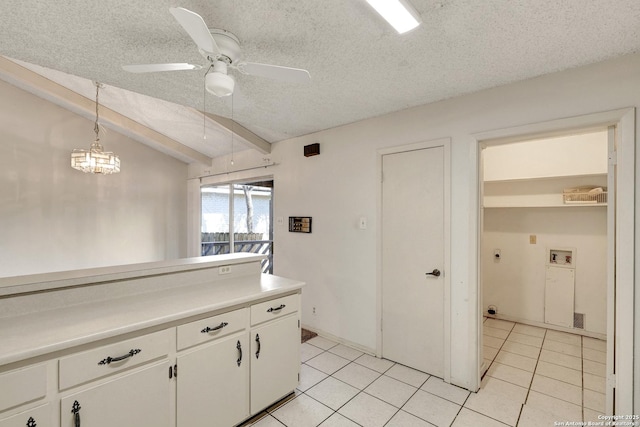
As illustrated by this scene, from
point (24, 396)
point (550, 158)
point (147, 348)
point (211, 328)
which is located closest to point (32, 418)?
point (24, 396)

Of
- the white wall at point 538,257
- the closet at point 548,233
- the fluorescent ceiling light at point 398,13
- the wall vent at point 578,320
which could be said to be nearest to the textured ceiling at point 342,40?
the fluorescent ceiling light at point 398,13

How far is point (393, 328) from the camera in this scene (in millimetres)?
2779

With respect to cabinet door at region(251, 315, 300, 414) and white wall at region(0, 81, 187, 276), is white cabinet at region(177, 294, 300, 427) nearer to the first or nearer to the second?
cabinet door at region(251, 315, 300, 414)

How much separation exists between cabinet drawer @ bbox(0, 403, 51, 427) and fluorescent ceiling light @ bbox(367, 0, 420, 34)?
88.4 inches

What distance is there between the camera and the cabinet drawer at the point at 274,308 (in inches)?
75.9

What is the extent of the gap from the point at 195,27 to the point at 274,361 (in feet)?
6.79

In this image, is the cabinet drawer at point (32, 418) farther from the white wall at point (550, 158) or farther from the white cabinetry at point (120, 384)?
the white wall at point (550, 158)

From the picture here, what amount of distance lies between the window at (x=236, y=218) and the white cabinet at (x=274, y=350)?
317cm

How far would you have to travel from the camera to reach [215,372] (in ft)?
5.58

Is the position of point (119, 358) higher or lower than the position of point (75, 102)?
lower

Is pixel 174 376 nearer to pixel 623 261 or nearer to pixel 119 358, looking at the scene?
pixel 119 358

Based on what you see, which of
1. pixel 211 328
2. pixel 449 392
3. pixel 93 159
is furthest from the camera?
pixel 93 159

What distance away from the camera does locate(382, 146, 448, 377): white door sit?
2504 millimetres

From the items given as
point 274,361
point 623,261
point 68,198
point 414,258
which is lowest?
point 274,361
